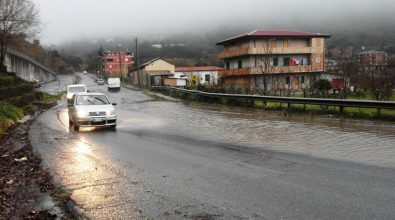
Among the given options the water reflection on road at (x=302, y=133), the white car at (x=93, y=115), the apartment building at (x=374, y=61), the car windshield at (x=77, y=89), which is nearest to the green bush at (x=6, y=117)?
the white car at (x=93, y=115)

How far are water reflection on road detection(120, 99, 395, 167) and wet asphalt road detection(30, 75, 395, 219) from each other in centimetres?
3

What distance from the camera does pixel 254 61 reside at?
69500 mm

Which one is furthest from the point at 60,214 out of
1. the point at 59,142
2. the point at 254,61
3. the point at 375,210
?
the point at 254,61

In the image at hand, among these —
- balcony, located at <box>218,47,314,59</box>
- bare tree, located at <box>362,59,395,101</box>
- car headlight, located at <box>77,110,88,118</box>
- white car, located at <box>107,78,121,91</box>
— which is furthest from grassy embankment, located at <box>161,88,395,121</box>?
white car, located at <box>107,78,121,91</box>

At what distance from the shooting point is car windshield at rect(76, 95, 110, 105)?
20277 millimetres

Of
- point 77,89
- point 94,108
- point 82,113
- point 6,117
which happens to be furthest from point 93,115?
point 77,89

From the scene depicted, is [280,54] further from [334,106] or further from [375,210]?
[375,210]

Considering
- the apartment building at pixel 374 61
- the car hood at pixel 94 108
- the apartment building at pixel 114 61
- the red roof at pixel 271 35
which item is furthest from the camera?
the apartment building at pixel 114 61

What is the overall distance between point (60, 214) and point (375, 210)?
15.0 ft

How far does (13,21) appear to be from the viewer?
45.0 metres

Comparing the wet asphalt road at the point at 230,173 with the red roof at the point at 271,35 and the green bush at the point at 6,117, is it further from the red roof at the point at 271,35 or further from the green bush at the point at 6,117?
the red roof at the point at 271,35

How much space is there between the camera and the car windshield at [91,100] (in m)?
20.3

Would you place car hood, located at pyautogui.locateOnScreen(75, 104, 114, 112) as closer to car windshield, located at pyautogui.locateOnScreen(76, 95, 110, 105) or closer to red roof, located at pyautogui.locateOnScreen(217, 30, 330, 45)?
car windshield, located at pyautogui.locateOnScreen(76, 95, 110, 105)

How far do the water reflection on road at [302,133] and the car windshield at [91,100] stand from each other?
62.4 inches
